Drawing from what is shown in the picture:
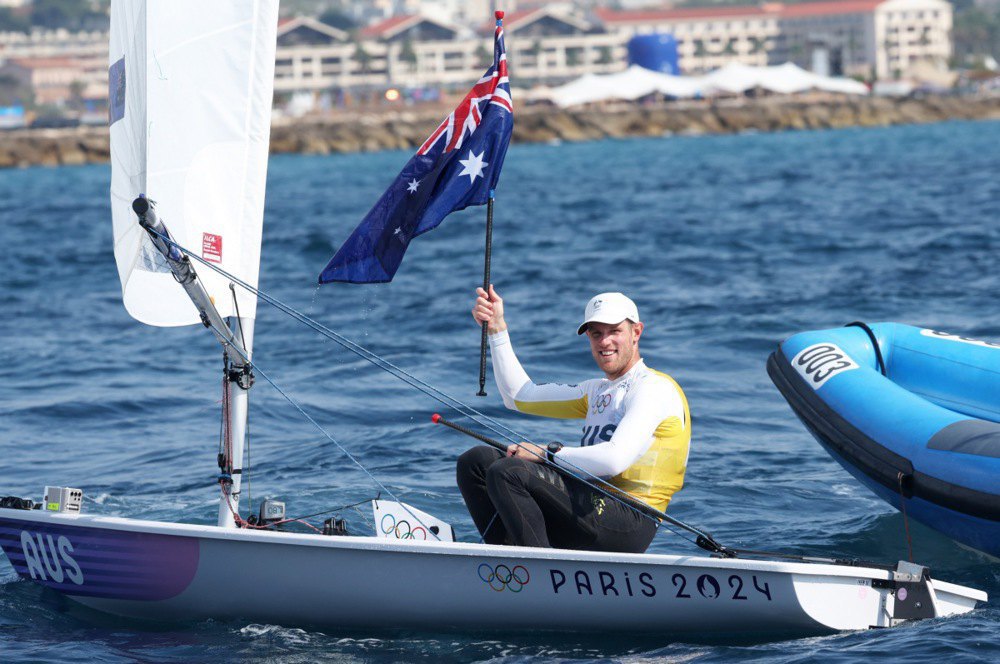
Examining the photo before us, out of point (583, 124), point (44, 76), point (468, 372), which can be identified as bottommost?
point (468, 372)

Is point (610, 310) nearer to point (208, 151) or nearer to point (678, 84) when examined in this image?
point (208, 151)

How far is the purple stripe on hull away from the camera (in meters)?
5.90

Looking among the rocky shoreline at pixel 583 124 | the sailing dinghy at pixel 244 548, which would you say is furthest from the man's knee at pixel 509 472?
the rocky shoreline at pixel 583 124

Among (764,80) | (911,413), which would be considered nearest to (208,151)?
(911,413)

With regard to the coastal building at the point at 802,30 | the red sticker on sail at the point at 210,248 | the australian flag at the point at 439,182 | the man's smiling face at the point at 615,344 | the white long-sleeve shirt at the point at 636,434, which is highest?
the coastal building at the point at 802,30

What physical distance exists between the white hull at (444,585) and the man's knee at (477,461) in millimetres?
372

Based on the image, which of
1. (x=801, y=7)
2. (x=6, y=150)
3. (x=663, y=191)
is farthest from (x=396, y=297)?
(x=801, y=7)

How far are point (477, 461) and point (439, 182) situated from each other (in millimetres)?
1310

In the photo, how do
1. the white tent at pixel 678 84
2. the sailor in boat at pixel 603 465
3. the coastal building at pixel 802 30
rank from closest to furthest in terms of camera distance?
the sailor in boat at pixel 603 465 → the white tent at pixel 678 84 → the coastal building at pixel 802 30

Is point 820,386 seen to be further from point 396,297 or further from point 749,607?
point 396,297

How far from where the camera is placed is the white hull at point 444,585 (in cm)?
543

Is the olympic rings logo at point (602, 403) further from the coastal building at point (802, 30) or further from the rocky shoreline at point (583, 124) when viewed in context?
the coastal building at point (802, 30)

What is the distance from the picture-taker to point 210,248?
5.88 m

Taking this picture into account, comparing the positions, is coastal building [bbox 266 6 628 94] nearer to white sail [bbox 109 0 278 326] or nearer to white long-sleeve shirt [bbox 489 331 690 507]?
white sail [bbox 109 0 278 326]
